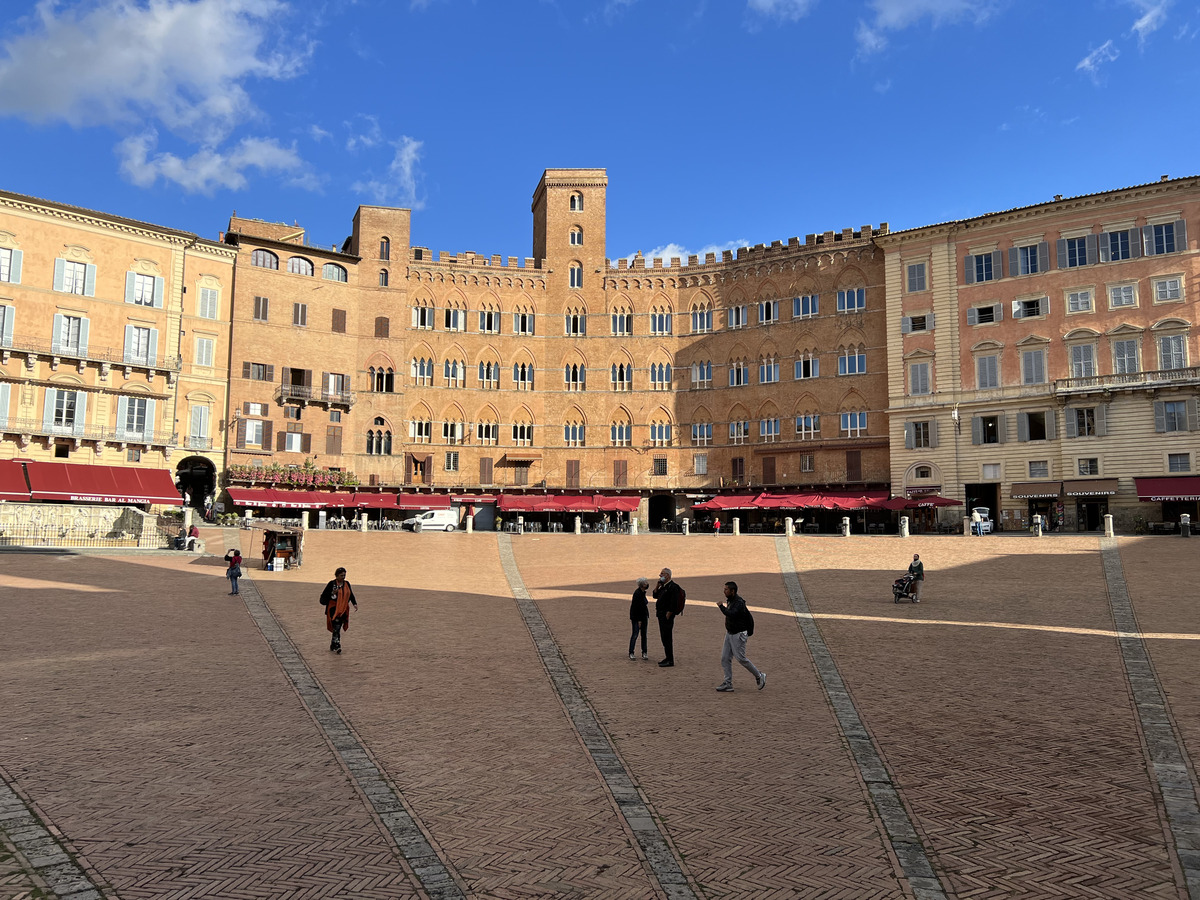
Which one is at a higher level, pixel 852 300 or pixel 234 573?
pixel 852 300

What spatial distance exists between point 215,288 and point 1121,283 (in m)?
51.8

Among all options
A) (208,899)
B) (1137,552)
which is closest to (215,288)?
(1137,552)

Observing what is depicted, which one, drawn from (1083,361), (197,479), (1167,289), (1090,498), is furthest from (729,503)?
(197,479)

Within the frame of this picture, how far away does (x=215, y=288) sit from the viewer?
54781 millimetres

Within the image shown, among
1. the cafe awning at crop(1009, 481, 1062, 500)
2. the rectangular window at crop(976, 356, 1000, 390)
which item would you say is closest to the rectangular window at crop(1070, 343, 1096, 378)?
the rectangular window at crop(976, 356, 1000, 390)

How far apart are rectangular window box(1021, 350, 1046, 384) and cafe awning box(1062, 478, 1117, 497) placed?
5.86 metres

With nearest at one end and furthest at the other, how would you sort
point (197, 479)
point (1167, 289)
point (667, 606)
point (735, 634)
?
point (735, 634)
point (667, 606)
point (1167, 289)
point (197, 479)

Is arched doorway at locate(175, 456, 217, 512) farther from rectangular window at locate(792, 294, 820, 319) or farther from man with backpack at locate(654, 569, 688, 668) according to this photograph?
man with backpack at locate(654, 569, 688, 668)

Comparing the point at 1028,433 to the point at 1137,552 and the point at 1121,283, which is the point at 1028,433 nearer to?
the point at 1121,283

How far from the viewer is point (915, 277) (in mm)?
53000

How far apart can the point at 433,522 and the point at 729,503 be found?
18641mm

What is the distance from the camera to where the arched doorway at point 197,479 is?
5359cm

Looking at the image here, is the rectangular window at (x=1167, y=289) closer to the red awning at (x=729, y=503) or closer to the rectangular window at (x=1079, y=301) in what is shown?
the rectangular window at (x=1079, y=301)

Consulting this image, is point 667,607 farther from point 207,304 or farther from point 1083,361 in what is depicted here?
point 207,304
